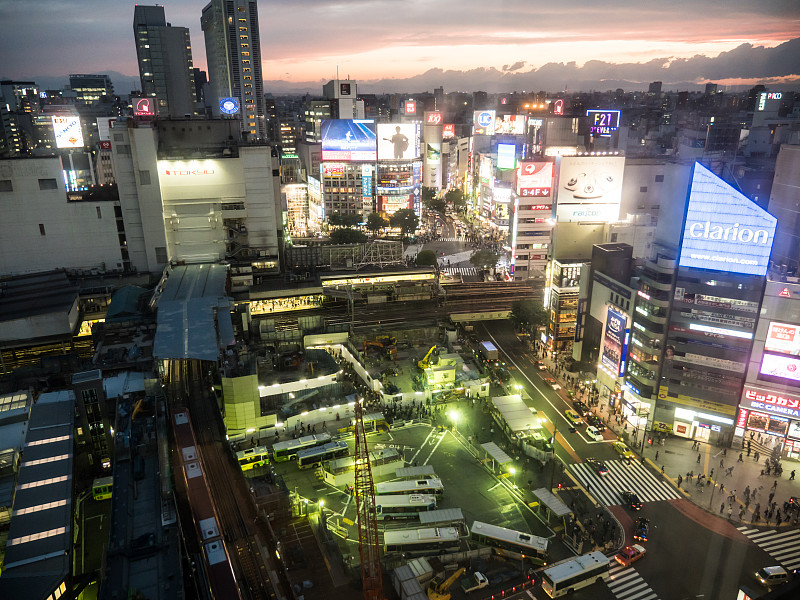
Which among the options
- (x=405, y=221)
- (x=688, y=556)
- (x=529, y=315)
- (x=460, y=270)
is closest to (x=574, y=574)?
(x=688, y=556)

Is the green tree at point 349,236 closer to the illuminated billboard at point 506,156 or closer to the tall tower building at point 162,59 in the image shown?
the illuminated billboard at point 506,156

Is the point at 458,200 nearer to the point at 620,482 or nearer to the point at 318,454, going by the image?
the point at 620,482

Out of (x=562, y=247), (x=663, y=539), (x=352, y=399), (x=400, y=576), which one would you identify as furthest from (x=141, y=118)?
(x=663, y=539)

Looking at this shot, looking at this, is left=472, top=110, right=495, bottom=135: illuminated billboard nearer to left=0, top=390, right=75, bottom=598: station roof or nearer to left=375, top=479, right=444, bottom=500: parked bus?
left=375, top=479, right=444, bottom=500: parked bus

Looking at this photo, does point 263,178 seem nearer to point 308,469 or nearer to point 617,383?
point 308,469

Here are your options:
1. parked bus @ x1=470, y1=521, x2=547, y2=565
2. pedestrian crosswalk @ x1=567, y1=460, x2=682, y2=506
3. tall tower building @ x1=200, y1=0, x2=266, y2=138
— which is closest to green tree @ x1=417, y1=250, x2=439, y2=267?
pedestrian crosswalk @ x1=567, y1=460, x2=682, y2=506
